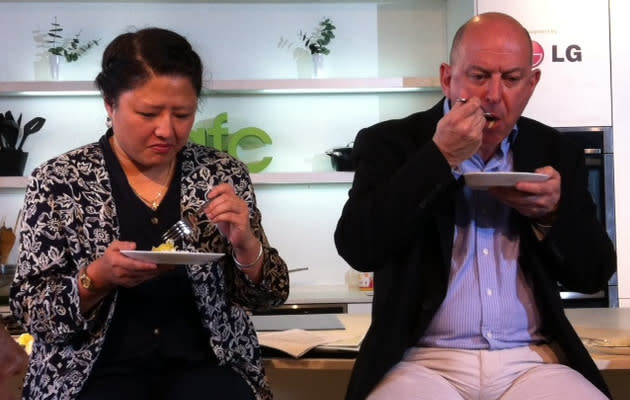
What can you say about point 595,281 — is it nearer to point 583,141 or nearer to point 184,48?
point 184,48

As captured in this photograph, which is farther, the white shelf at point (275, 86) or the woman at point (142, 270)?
the white shelf at point (275, 86)

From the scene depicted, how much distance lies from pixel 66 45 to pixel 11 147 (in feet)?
2.06

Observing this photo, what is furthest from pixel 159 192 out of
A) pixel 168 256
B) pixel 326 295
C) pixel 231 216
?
pixel 326 295

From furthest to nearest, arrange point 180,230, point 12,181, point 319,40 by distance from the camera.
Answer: point 319,40, point 12,181, point 180,230

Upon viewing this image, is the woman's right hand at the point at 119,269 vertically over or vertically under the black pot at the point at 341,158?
under

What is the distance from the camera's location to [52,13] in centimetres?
449

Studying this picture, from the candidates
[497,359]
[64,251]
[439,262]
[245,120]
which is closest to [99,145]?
[64,251]

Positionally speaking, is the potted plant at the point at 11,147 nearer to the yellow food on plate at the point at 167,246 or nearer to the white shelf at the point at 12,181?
the white shelf at the point at 12,181

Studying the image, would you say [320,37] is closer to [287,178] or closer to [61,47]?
[287,178]

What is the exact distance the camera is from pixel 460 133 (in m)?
1.80

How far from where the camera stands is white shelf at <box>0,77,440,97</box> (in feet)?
13.8

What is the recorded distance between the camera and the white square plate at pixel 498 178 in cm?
171

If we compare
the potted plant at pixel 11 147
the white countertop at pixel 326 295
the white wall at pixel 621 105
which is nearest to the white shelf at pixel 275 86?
the potted plant at pixel 11 147

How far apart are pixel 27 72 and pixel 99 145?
2700mm
